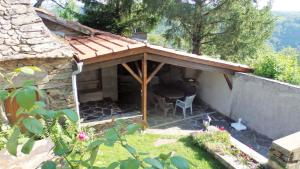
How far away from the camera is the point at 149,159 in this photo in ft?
3.36

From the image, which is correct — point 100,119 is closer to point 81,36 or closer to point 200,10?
point 81,36

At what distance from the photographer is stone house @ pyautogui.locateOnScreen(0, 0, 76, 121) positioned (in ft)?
24.0

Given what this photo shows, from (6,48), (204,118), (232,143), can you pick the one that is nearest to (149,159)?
(6,48)

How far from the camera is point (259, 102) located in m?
10.4

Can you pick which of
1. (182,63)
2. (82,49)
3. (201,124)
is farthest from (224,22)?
(82,49)

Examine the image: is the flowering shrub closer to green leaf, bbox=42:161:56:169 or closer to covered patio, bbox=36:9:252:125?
green leaf, bbox=42:161:56:169

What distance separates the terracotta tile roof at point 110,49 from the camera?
880 centimetres

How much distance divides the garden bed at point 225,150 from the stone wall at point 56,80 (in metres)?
4.17

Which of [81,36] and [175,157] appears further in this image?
[81,36]

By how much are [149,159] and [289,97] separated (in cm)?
941

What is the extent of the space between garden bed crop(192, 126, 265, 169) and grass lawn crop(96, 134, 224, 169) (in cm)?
20

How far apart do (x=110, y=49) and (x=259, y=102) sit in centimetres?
576

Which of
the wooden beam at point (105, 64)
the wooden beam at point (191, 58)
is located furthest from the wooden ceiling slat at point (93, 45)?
the wooden beam at point (191, 58)

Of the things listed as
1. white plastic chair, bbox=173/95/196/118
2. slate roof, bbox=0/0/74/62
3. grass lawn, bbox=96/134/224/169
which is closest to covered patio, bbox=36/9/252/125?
white plastic chair, bbox=173/95/196/118
